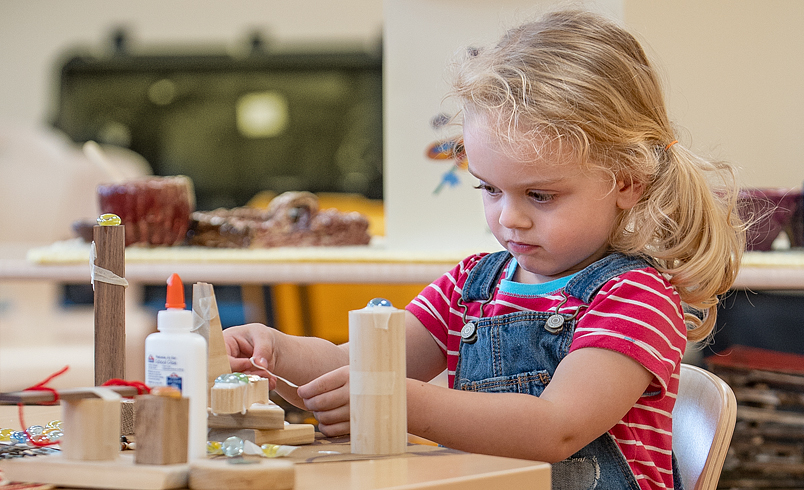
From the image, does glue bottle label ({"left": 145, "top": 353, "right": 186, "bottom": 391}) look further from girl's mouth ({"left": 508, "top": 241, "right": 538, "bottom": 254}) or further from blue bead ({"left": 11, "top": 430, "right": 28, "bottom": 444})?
girl's mouth ({"left": 508, "top": 241, "right": 538, "bottom": 254})

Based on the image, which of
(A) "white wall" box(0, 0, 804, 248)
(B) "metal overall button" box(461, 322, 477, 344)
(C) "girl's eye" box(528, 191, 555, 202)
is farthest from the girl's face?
(A) "white wall" box(0, 0, 804, 248)

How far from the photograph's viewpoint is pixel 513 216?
2.86ft

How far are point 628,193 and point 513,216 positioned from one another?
16cm

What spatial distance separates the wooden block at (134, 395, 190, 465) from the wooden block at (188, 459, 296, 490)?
2 cm

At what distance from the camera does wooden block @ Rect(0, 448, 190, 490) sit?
20.7 inches

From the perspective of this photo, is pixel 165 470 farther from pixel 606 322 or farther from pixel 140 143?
pixel 140 143

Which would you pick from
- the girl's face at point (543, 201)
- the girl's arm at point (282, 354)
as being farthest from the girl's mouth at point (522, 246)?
the girl's arm at point (282, 354)

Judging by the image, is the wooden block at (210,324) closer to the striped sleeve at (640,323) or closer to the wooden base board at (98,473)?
the wooden base board at (98,473)

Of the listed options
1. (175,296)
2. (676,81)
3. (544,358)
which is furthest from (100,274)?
(676,81)

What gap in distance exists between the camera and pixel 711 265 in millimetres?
947

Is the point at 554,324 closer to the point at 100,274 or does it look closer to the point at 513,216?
the point at 513,216

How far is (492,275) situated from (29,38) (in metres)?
5.23

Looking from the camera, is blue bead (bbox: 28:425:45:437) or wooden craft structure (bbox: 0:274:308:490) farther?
blue bead (bbox: 28:425:45:437)

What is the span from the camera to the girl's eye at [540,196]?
0.88 m
